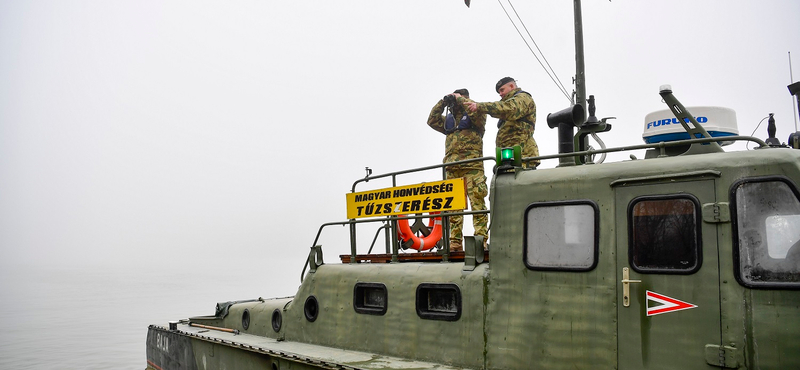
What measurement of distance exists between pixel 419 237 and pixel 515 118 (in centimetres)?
230

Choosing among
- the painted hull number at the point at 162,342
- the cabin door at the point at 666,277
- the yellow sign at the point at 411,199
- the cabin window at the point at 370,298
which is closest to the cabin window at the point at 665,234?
the cabin door at the point at 666,277

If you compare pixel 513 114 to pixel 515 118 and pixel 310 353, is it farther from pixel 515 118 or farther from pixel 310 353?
pixel 310 353

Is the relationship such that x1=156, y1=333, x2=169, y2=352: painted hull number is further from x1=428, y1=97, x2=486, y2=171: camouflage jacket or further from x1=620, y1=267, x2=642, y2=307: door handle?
x1=620, y1=267, x2=642, y2=307: door handle

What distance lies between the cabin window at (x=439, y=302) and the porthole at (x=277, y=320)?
108 inches

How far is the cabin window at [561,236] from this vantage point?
527 centimetres

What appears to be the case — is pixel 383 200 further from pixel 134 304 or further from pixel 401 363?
pixel 134 304

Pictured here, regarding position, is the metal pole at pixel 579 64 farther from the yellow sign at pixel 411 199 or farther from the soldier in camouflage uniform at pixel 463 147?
the yellow sign at pixel 411 199

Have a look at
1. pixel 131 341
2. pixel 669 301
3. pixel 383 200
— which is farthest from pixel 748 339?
pixel 131 341

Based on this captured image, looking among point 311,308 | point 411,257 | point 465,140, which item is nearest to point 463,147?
point 465,140

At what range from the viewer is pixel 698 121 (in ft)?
18.3

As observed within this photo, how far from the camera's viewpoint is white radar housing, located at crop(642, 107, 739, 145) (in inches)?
218

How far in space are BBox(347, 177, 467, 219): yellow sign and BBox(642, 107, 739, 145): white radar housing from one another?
2328 millimetres

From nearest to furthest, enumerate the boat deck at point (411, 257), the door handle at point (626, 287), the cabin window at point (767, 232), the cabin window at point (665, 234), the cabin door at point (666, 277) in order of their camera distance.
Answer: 1. the cabin window at point (767, 232)
2. the cabin door at point (666, 277)
3. the cabin window at point (665, 234)
4. the door handle at point (626, 287)
5. the boat deck at point (411, 257)

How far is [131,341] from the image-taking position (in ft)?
71.0
